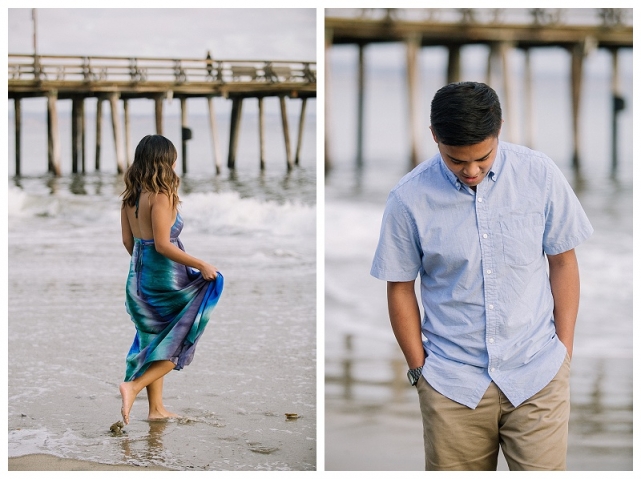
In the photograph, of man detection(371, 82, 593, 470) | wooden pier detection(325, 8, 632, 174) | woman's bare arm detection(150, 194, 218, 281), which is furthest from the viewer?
wooden pier detection(325, 8, 632, 174)

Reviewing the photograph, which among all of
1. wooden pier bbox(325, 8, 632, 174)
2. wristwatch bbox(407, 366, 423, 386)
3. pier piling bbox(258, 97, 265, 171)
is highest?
wooden pier bbox(325, 8, 632, 174)

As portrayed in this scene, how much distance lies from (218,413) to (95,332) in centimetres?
75

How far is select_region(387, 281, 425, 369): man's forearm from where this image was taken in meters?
2.43

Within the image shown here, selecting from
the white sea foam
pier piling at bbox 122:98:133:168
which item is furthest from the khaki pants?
pier piling at bbox 122:98:133:168

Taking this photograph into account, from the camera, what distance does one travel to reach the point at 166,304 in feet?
11.4

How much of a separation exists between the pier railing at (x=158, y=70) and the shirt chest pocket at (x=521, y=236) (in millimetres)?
1897

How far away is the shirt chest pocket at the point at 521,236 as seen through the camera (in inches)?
91.2

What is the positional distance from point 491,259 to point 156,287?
5.04 ft

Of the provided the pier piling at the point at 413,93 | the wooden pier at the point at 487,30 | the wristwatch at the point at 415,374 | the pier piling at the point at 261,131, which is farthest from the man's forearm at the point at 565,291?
the pier piling at the point at 413,93

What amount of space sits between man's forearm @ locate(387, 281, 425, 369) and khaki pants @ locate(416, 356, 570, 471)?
7cm

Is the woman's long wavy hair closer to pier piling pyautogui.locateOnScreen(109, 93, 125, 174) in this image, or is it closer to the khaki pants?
pier piling pyautogui.locateOnScreen(109, 93, 125, 174)

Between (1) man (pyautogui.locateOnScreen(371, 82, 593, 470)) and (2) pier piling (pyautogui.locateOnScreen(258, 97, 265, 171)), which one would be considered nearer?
(1) man (pyautogui.locateOnScreen(371, 82, 593, 470))

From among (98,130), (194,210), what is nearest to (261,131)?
(194,210)

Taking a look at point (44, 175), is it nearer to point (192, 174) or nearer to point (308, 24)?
point (192, 174)
